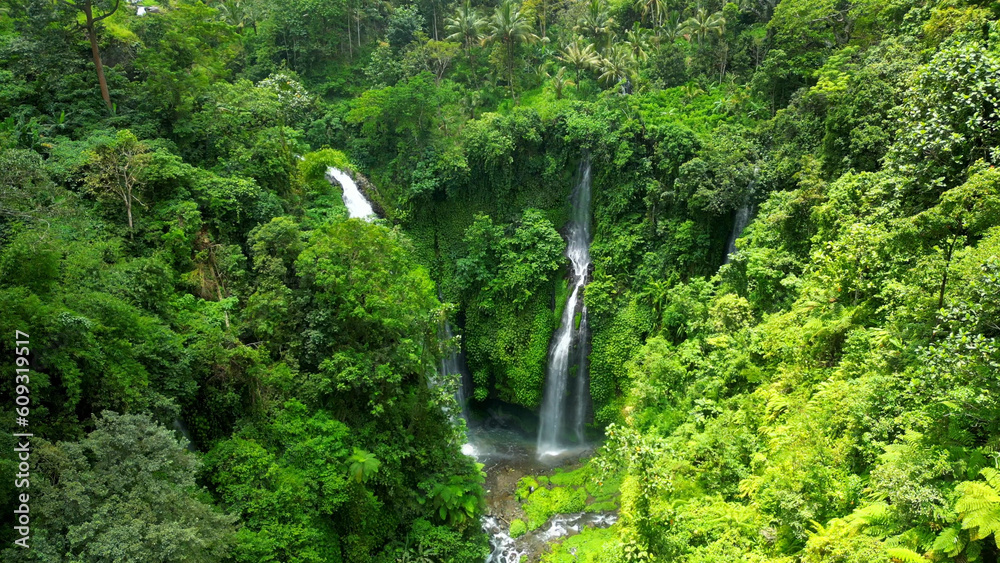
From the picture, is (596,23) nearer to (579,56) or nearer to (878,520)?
(579,56)

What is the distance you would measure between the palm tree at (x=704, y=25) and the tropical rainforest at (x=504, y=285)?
326 mm

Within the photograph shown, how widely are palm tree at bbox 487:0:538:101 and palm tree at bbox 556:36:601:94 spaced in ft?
8.67

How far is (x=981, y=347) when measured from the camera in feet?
23.6

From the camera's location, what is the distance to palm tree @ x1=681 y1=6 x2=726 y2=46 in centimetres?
3044

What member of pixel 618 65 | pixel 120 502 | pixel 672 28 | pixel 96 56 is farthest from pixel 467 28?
pixel 120 502

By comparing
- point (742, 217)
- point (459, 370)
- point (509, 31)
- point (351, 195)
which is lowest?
point (459, 370)

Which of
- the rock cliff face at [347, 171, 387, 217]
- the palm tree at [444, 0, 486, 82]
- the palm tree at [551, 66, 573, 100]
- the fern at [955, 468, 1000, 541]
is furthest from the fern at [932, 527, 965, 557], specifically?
the palm tree at [444, 0, 486, 82]

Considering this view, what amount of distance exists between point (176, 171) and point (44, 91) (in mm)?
7491

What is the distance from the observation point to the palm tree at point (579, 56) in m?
32.4

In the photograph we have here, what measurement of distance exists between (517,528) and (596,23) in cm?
2936

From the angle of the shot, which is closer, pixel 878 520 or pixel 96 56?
pixel 878 520

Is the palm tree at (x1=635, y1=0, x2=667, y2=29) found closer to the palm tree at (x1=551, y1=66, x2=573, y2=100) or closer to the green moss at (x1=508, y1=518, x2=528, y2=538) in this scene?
the palm tree at (x1=551, y1=66, x2=573, y2=100)

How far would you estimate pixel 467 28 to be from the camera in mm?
35750

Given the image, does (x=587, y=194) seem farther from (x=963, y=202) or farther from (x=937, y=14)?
(x=963, y=202)
